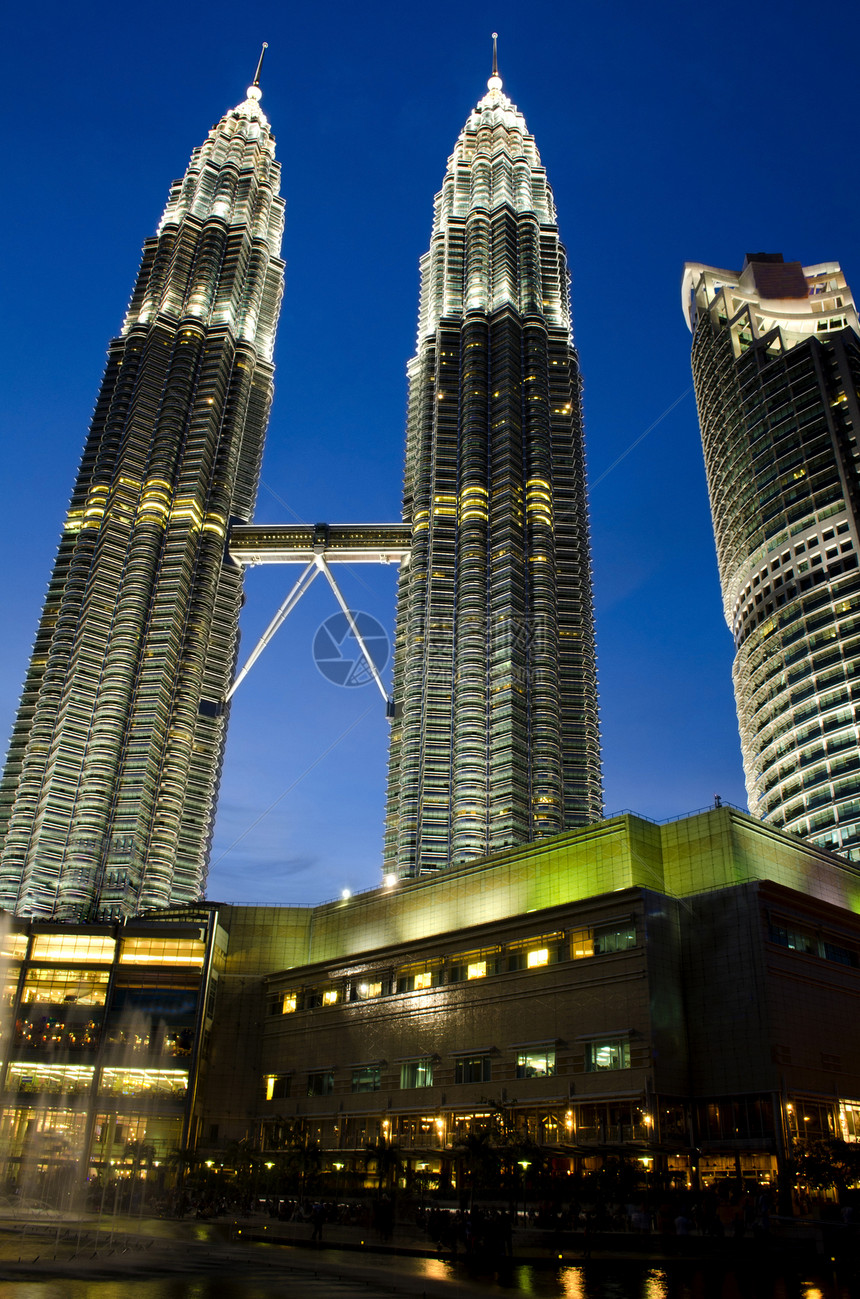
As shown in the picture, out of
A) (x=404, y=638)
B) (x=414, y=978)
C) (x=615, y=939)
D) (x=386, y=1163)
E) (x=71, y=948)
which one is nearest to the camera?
(x=386, y=1163)

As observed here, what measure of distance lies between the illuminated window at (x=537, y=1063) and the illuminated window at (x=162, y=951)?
4617cm

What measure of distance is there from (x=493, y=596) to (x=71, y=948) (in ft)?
290

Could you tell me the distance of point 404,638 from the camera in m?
171

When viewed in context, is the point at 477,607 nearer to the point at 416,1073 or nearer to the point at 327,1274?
the point at 416,1073

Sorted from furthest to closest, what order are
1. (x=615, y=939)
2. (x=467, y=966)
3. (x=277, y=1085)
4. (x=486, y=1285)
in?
(x=277, y=1085) → (x=467, y=966) → (x=615, y=939) → (x=486, y=1285)

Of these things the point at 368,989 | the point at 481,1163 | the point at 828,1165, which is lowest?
the point at 481,1163

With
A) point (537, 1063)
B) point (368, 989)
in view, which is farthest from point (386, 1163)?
point (368, 989)

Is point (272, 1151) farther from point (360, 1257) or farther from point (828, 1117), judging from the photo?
point (360, 1257)

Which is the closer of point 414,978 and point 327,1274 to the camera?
point 327,1274

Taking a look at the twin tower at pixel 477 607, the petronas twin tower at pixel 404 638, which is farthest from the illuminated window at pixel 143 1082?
the petronas twin tower at pixel 404 638

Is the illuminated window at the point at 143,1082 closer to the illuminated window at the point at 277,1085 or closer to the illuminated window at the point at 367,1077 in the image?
the illuminated window at the point at 277,1085

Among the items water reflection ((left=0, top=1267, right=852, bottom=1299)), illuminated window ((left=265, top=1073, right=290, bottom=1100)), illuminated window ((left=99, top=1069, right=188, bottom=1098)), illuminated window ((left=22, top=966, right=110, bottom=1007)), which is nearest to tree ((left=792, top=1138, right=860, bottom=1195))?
water reflection ((left=0, top=1267, right=852, bottom=1299))

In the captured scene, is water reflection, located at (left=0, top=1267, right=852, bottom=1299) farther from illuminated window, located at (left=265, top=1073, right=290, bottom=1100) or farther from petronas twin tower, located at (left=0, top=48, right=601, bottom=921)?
petronas twin tower, located at (left=0, top=48, right=601, bottom=921)

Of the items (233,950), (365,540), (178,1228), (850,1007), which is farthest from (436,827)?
(178,1228)
